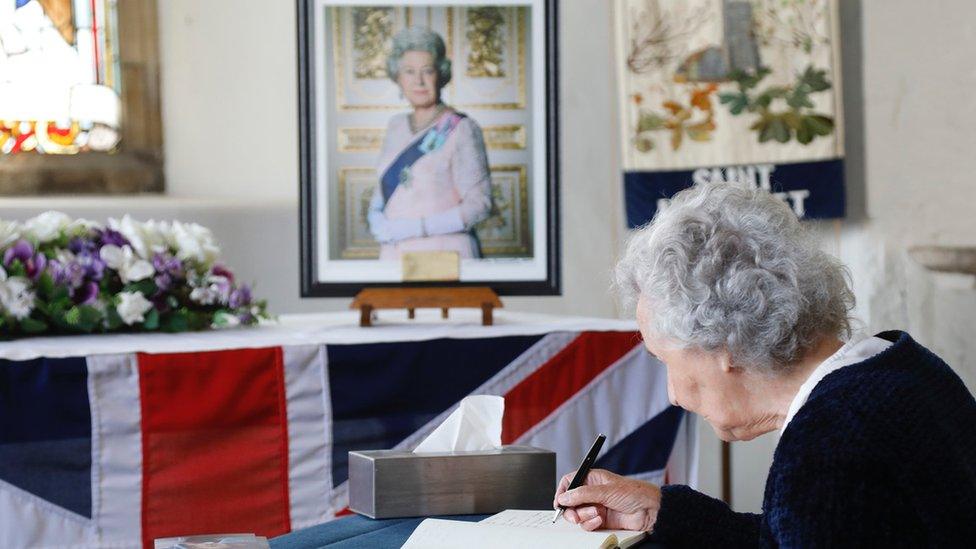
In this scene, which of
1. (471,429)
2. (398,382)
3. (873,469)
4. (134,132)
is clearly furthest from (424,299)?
(134,132)

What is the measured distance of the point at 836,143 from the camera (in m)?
4.51

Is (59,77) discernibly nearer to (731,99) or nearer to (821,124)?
(731,99)

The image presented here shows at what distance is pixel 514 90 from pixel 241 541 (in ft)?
8.03

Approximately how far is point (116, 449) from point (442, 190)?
136 centimetres

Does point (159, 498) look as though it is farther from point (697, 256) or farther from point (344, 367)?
point (697, 256)

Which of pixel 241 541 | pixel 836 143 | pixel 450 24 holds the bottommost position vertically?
pixel 241 541

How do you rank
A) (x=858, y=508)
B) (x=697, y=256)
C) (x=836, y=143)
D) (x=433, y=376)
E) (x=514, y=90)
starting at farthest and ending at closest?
(x=836, y=143) < (x=514, y=90) < (x=433, y=376) < (x=697, y=256) < (x=858, y=508)

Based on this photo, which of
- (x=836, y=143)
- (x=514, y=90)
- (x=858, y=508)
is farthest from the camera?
(x=836, y=143)

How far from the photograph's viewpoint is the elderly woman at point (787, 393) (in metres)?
1.37

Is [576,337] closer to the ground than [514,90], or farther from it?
closer to the ground

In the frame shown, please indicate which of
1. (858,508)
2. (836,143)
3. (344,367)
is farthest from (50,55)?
(858,508)

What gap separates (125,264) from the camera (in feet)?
10.6

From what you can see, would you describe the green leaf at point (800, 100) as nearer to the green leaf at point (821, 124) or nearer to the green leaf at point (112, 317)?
the green leaf at point (821, 124)

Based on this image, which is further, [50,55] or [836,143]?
[50,55]
